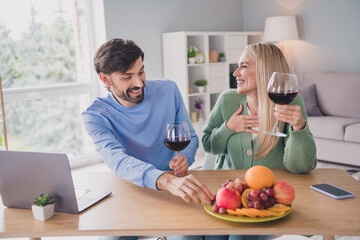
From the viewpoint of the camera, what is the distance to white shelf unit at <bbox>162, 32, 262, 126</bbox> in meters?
4.52

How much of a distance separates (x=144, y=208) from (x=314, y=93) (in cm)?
376

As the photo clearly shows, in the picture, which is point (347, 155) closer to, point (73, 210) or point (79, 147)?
point (79, 147)

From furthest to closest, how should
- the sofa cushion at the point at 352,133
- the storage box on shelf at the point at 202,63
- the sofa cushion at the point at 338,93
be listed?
Result: the storage box on shelf at the point at 202,63 → the sofa cushion at the point at 338,93 → the sofa cushion at the point at 352,133

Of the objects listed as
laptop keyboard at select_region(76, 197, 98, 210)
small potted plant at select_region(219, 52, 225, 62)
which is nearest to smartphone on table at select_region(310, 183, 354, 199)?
laptop keyboard at select_region(76, 197, 98, 210)

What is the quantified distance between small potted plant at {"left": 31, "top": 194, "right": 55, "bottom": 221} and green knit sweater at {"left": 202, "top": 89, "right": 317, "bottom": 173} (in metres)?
0.84

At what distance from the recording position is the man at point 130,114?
1491 millimetres

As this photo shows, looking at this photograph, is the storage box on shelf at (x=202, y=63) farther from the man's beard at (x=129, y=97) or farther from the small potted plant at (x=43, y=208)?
the small potted plant at (x=43, y=208)

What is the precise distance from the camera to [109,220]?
3.77 ft

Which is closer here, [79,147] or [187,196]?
[187,196]

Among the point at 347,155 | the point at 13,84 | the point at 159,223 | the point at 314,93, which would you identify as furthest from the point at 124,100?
the point at 314,93

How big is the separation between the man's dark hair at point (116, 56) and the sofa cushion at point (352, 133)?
2.93 metres

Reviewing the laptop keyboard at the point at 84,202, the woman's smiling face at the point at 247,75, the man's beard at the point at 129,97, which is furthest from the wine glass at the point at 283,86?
the laptop keyboard at the point at 84,202

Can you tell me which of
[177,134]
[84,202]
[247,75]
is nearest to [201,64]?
[247,75]

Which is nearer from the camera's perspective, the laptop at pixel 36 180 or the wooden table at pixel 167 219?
the wooden table at pixel 167 219
